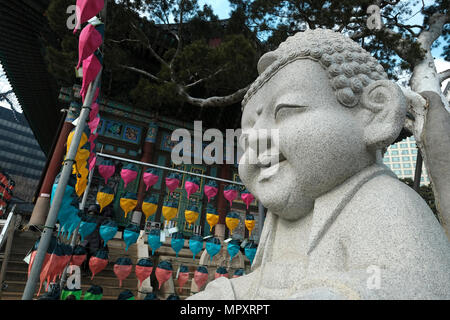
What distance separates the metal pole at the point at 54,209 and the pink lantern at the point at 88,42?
30 centimetres

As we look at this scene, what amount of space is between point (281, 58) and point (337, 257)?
3.68ft

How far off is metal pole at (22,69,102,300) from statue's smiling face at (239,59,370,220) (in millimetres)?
1653

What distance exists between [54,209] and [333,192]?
2125 millimetres

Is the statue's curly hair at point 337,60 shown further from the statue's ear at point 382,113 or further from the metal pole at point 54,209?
the metal pole at point 54,209

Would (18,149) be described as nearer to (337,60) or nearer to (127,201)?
(127,201)

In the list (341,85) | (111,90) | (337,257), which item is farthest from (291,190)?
(111,90)

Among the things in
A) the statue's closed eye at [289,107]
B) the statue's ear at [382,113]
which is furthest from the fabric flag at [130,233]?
the statue's ear at [382,113]

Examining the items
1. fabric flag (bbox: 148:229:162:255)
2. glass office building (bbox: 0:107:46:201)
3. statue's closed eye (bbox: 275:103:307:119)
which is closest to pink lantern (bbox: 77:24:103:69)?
statue's closed eye (bbox: 275:103:307:119)

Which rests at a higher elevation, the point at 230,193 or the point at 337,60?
the point at 230,193

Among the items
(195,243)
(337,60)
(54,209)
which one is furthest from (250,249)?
(337,60)

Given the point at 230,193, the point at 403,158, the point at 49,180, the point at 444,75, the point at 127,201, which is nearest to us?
the point at 127,201

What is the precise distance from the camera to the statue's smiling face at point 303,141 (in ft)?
4.47

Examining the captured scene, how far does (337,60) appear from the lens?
5.08ft
